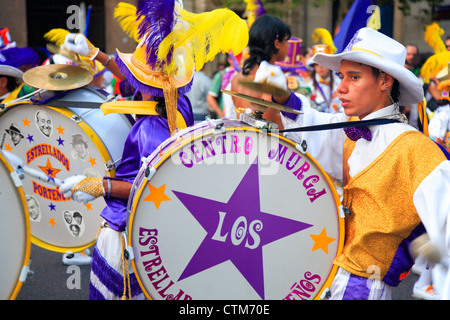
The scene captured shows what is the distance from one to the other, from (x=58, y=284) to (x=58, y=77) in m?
1.96

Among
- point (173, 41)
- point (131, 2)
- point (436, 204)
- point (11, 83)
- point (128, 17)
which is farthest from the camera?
point (131, 2)

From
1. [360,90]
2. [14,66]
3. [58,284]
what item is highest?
[360,90]

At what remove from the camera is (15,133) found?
3.75 metres

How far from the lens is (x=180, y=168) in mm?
2375

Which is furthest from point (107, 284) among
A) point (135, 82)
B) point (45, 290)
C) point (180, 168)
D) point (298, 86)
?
point (298, 86)

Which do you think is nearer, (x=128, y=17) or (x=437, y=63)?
(x=128, y=17)

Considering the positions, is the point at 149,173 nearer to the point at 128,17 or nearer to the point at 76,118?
the point at 128,17

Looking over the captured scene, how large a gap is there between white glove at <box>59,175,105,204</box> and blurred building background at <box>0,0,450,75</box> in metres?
8.03

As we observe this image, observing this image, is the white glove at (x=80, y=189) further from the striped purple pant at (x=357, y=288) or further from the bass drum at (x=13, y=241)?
the striped purple pant at (x=357, y=288)

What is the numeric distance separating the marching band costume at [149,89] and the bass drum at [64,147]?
0.57m

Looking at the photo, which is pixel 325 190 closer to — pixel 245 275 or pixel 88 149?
pixel 245 275

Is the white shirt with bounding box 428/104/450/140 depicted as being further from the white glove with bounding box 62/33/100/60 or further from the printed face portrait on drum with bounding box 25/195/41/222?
the printed face portrait on drum with bounding box 25/195/41/222

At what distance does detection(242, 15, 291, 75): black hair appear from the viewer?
15.0 feet

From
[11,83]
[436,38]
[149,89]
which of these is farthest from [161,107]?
[436,38]
